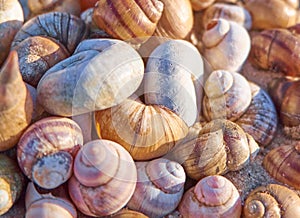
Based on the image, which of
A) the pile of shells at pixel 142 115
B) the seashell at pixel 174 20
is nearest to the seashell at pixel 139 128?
the pile of shells at pixel 142 115

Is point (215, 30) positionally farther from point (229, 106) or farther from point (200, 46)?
point (229, 106)

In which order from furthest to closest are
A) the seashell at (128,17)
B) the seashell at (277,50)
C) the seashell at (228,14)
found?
the seashell at (228,14) < the seashell at (277,50) < the seashell at (128,17)

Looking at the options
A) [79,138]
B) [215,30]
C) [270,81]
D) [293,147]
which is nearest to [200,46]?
[215,30]

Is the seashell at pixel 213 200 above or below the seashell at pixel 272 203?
above

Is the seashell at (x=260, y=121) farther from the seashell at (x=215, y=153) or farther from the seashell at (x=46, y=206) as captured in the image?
the seashell at (x=46, y=206)

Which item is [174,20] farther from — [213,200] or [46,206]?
[46,206]

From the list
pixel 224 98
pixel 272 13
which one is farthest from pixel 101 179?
pixel 272 13
